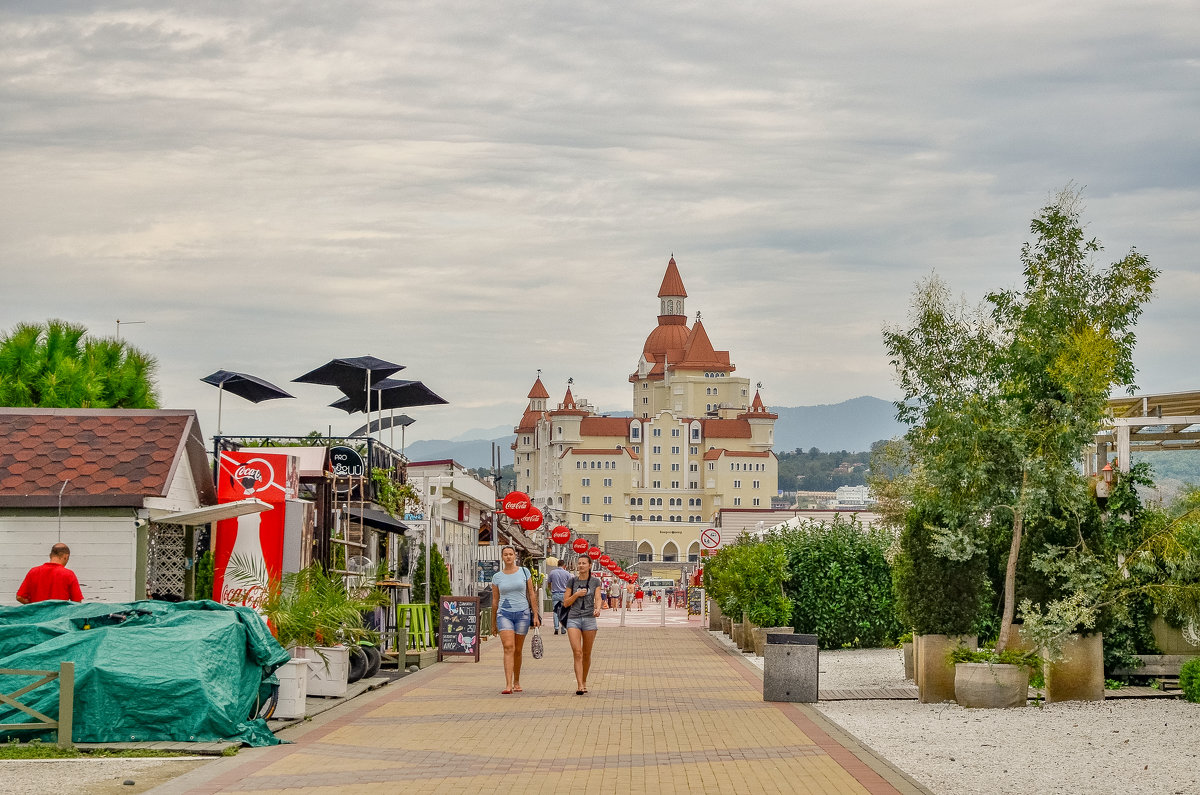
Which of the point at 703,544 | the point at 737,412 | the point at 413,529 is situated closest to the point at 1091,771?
the point at 413,529

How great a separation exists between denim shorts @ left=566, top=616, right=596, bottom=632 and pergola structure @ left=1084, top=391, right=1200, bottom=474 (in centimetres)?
740

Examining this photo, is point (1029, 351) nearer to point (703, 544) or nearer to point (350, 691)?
point (350, 691)

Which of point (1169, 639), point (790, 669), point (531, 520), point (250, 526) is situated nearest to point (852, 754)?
point (790, 669)

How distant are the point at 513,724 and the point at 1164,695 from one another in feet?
23.1

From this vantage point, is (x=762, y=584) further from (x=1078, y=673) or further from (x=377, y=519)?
(x=1078, y=673)

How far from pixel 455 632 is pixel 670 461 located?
155479mm

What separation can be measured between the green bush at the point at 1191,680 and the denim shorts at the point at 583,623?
6334 millimetres

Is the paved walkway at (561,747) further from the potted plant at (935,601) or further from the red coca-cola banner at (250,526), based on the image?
the red coca-cola banner at (250,526)

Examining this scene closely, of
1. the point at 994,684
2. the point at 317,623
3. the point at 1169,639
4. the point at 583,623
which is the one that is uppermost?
the point at 317,623

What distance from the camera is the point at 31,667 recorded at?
10.7 meters

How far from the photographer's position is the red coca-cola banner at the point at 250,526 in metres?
17.2

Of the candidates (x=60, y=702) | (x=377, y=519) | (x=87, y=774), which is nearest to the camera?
(x=87, y=774)

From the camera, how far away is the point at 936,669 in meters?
15.3

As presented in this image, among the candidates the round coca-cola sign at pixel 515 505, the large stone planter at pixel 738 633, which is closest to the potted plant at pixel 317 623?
the large stone planter at pixel 738 633
